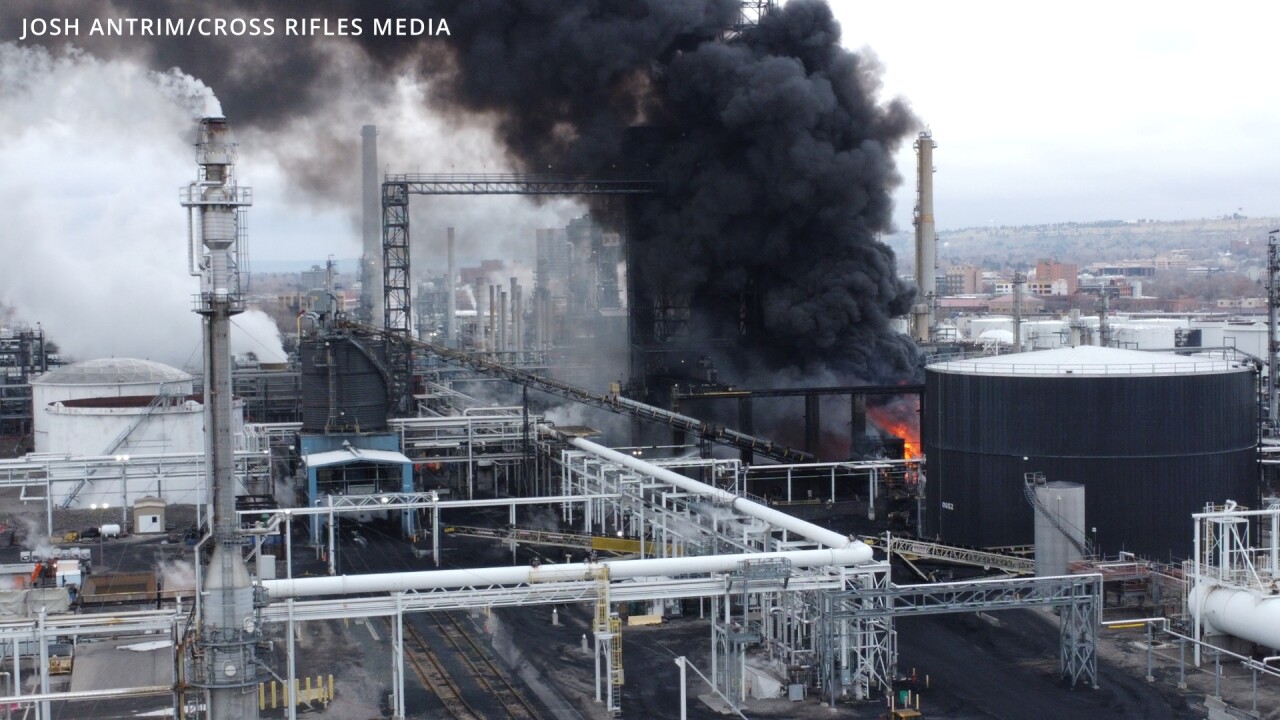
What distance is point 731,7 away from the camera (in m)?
62.2

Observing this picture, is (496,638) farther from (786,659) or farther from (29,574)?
(29,574)

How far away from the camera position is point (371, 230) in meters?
97.2

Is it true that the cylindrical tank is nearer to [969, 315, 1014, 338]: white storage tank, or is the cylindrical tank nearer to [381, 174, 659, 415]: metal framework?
[381, 174, 659, 415]: metal framework

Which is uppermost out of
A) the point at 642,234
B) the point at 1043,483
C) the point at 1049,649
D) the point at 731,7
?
the point at 731,7

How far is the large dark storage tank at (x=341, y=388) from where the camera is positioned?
159ft

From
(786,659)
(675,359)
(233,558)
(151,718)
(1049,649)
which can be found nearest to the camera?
(233,558)

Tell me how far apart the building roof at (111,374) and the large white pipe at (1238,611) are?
3806 cm

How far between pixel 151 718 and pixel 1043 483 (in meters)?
23.2

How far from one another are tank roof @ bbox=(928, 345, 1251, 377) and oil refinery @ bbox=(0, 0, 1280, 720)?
136 mm

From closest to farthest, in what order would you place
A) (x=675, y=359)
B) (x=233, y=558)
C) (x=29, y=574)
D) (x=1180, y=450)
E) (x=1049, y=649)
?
1. (x=233, y=558)
2. (x=1049, y=649)
3. (x=29, y=574)
4. (x=1180, y=450)
5. (x=675, y=359)

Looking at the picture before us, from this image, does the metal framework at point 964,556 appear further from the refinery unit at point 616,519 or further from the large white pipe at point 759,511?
the large white pipe at point 759,511

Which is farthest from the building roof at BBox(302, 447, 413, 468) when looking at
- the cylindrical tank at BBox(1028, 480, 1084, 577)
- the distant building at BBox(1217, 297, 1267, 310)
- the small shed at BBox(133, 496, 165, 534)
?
the distant building at BBox(1217, 297, 1267, 310)

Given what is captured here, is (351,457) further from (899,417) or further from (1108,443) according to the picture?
(1108,443)

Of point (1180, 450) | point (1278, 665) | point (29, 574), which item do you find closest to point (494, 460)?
point (29, 574)
